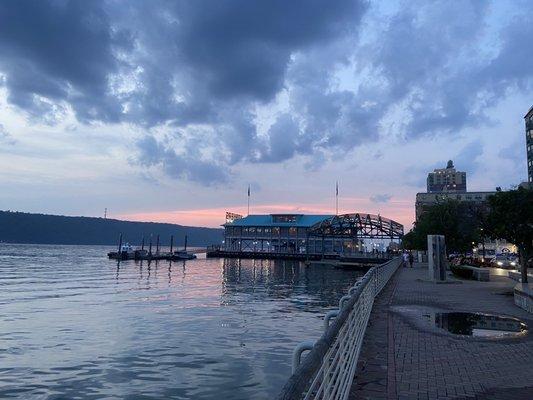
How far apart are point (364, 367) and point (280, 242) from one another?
114672 millimetres

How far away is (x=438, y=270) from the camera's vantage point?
29.6 m

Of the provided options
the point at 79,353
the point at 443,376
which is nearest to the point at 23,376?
the point at 79,353

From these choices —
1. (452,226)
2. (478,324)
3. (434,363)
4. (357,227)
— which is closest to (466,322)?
(478,324)

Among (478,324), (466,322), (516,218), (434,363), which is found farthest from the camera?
(516,218)

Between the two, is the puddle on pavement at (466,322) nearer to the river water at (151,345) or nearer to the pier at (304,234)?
the river water at (151,345)

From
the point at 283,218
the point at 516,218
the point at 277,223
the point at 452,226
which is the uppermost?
the point at 283,218

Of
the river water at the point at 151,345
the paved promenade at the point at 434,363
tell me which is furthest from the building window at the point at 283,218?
the paved promenade at the point at 434,363

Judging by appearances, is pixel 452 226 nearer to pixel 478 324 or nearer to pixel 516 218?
pixel 516 218

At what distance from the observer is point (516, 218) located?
22297mm

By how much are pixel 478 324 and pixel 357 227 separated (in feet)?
313

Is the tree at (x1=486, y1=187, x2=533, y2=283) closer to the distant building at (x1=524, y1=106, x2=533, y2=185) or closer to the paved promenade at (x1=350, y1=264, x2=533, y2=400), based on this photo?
the paved promenade at (x1=350, y1=264, x2=533, y2=400)

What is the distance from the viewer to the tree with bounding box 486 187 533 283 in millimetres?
22266

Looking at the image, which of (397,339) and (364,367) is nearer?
(364,367)

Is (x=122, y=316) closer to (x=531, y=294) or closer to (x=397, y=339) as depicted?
(x=397, y=339)
